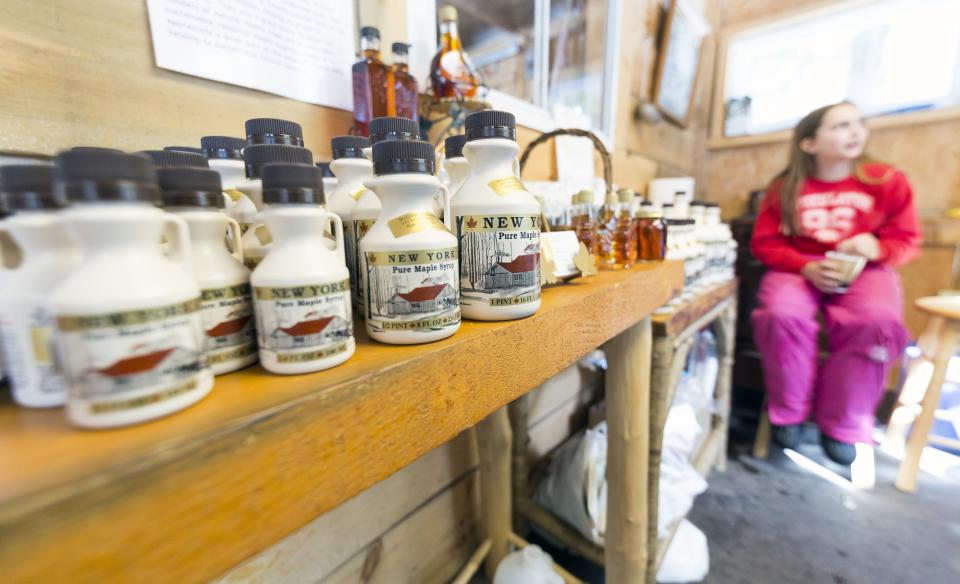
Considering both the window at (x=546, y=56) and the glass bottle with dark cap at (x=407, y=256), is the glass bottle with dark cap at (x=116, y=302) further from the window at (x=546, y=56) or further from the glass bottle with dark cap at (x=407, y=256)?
the window at (x=546, y=56)

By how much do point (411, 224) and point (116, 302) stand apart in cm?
18

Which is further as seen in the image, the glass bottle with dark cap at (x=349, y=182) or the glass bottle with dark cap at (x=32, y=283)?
the glass bottle with dark cap at (x=349, y=182)

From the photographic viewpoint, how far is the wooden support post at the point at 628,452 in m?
0.68

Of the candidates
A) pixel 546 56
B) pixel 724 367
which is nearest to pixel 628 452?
pixel 724 367

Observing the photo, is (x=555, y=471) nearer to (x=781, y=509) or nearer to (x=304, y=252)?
(x=781, y=509)

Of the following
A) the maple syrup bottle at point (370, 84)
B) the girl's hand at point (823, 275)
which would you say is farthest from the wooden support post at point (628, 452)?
the girl's hand at point (823, 275)

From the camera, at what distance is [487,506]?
913 mm

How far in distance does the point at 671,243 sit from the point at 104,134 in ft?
3.39

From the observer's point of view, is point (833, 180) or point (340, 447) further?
point (833, 180)

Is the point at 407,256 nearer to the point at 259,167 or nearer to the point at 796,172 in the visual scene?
the point at 259,167

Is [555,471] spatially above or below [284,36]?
below

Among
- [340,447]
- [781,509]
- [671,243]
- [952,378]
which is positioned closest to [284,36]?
[340,447]

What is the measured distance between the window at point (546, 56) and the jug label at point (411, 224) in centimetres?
77

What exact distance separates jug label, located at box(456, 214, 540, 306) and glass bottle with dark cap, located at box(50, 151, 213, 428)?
227 millimetres
